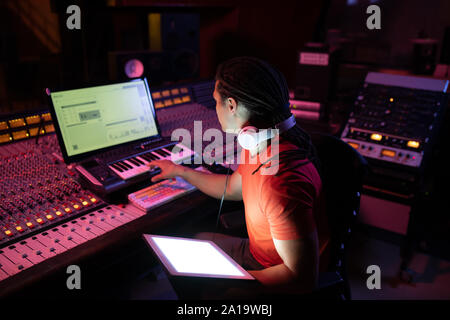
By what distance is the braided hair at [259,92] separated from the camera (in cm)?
110

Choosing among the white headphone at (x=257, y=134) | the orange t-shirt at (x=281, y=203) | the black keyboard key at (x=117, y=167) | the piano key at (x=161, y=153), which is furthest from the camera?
the piano key at (x=161, y=153)

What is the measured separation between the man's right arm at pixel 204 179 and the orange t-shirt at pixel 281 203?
229 mm

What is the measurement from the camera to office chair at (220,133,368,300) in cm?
132

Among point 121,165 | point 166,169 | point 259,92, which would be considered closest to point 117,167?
point 121,165

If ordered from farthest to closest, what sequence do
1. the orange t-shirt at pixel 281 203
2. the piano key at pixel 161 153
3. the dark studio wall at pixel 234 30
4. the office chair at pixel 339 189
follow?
the dark studio wall at pixel 234 30, the piano key at pixel 161 153, the office chair at pixel 339 189, the orange t-shirt at pixel 281 203

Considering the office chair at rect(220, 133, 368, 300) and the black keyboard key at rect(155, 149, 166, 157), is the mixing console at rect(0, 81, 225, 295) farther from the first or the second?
the office chair at rect(220, 133, 368, 300)

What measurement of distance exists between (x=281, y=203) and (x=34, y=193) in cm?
91

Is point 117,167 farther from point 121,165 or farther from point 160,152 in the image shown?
point 160,152

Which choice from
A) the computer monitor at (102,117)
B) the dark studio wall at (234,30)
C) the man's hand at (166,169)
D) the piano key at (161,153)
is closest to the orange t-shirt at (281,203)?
the man's hand at (166,169)

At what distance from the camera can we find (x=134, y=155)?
1.63m

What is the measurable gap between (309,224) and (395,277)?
1606 mm

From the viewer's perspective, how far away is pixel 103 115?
1.62 metres

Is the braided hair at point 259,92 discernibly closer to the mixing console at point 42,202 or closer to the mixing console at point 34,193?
the mixing console at point 42,202

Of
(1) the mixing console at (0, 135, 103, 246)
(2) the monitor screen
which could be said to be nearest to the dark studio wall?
(2) the monitor screen
